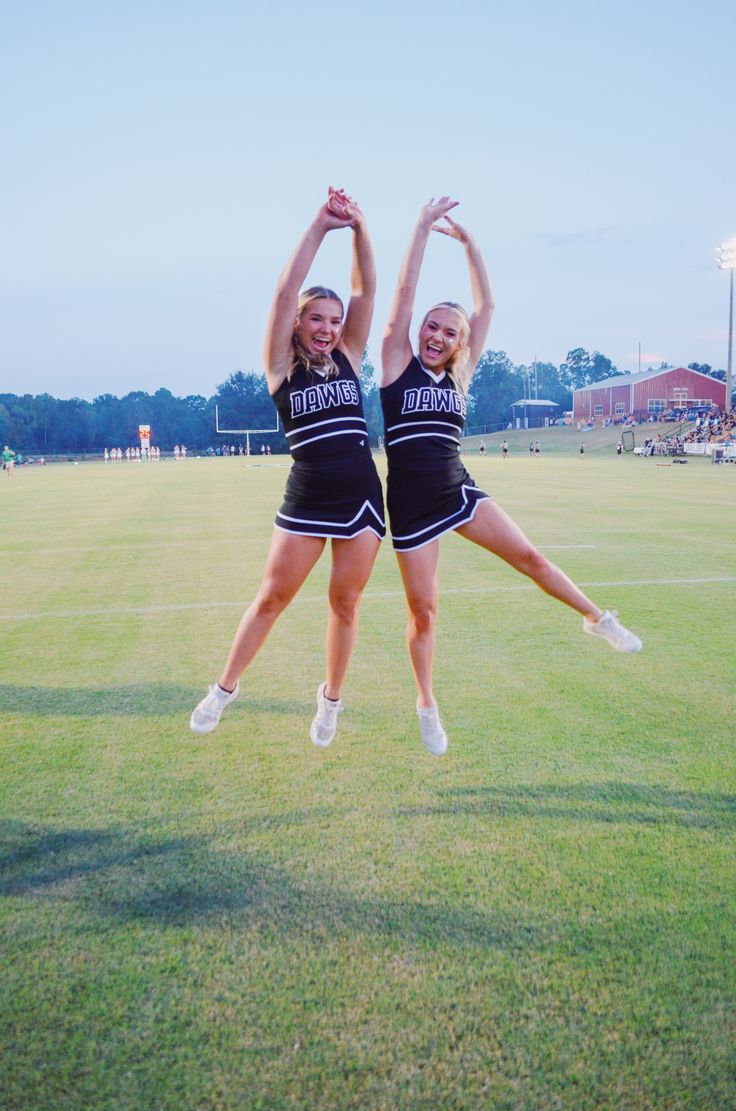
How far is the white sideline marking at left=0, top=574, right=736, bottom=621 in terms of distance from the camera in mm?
8516

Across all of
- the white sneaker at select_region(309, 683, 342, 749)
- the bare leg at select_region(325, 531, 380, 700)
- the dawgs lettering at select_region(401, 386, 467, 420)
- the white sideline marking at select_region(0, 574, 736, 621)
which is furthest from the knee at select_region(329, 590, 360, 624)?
the white sideline marking at select_region(0, 574, 736, 621)

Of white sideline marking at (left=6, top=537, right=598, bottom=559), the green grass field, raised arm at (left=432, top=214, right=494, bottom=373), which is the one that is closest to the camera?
the green grass field

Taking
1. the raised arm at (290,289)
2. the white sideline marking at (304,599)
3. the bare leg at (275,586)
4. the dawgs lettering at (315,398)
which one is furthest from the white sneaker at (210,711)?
the white sideline marking at (304,599)

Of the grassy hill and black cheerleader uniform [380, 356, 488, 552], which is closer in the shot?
black cheerleader uniform [380, 356, 488, 552]

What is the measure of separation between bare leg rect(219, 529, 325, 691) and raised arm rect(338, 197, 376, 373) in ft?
3.21

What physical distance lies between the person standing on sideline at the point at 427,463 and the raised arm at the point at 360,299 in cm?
13

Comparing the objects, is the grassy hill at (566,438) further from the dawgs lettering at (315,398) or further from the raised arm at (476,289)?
the dawgs lettering at (315,398)

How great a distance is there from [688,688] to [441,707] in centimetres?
163

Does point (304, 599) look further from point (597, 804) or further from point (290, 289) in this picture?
point (597, 804)

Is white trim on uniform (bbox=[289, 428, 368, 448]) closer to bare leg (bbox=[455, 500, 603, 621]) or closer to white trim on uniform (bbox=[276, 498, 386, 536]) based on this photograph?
A: white trim on uniform (bbox=[276, 498, 386, 536])

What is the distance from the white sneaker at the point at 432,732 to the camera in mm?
4520

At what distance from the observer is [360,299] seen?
4.73 m

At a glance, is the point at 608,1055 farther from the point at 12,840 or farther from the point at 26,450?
the point at 26,450

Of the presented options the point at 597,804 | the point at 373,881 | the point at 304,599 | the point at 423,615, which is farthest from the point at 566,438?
the point at 373,881
